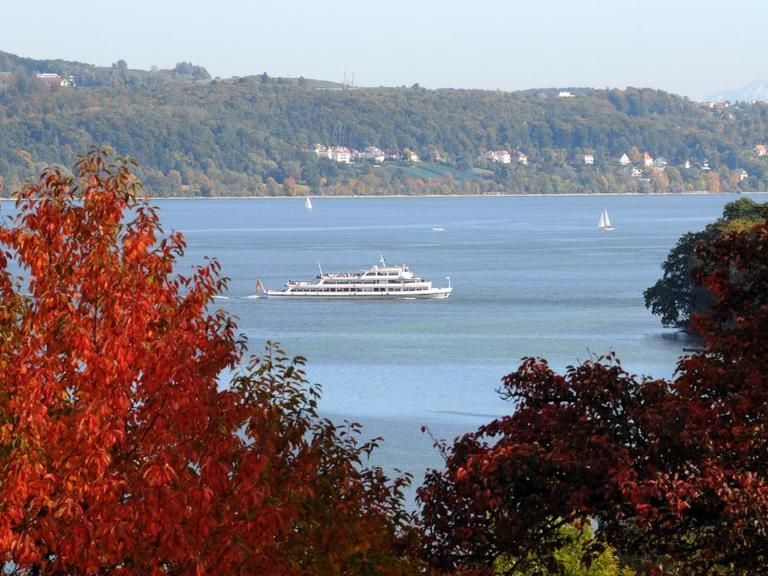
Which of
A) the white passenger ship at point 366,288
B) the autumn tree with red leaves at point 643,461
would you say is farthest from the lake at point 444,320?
the autumn tree with red leaves at point 643,461

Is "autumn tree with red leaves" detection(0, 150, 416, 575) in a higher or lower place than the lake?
higher

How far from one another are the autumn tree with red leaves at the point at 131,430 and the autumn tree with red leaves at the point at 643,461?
2.62ft

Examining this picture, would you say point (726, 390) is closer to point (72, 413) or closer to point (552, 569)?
point (552, 569)

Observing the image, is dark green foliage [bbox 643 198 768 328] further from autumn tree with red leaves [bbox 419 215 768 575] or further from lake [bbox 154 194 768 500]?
autumn tree with red leaves [bbox 419 215 768 575]

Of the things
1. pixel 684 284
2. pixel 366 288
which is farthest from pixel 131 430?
pixel 366 288

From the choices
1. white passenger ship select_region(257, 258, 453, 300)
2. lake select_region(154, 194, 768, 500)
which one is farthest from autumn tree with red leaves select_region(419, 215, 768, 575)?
white passenger ship select_region(257, 258, 453, 300)

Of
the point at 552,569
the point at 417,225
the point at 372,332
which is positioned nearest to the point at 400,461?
the point at 552,569

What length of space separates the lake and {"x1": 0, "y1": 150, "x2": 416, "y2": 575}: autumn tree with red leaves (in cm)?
607

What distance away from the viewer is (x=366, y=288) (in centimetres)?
9356

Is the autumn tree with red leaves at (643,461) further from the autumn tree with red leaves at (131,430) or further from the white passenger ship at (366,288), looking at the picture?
the white passenger ship at (366,288)

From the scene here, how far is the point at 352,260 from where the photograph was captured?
121 m

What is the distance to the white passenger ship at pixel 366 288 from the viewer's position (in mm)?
91500

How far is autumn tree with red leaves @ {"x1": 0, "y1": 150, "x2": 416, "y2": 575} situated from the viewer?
346 inches

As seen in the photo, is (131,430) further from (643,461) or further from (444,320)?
(444,320)
